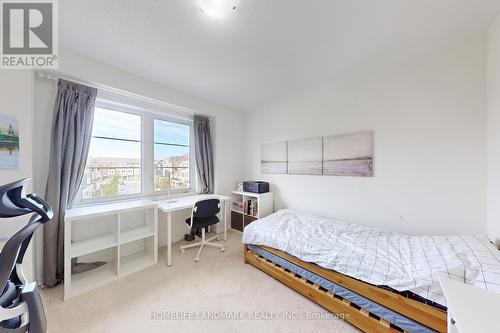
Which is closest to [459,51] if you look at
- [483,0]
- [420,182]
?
[483,0]

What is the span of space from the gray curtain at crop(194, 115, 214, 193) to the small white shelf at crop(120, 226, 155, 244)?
113cm

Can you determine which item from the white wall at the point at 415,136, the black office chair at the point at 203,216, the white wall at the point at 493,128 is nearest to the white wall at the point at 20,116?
the black office chair at the point at 203,216

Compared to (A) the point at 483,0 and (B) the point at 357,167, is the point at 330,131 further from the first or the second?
(A) the point at 483,0

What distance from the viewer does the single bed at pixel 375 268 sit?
3.84 feet

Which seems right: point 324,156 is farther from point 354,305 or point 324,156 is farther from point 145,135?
point 145,135

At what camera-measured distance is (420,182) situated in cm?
198

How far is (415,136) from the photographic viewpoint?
2.00 meters

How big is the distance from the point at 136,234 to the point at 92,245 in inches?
16.6

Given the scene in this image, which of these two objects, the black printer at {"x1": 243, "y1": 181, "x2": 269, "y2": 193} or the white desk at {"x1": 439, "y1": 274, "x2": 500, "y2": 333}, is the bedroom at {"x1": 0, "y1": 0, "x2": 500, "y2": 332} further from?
the black printer at {"x1": 243, "y1": 181, "x2": 269, "y2": 193}

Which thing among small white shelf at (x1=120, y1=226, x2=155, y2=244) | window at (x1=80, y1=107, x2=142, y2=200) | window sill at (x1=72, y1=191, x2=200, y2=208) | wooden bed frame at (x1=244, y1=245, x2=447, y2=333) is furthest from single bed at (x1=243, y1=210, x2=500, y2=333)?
window at (x1=80, y1=107, x2=142, y2=200)

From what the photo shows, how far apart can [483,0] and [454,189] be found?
1569 millimetres

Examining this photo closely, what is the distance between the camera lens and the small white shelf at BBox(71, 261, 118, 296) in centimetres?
183

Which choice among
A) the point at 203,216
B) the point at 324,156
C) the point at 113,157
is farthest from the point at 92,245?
the point at 324,156
